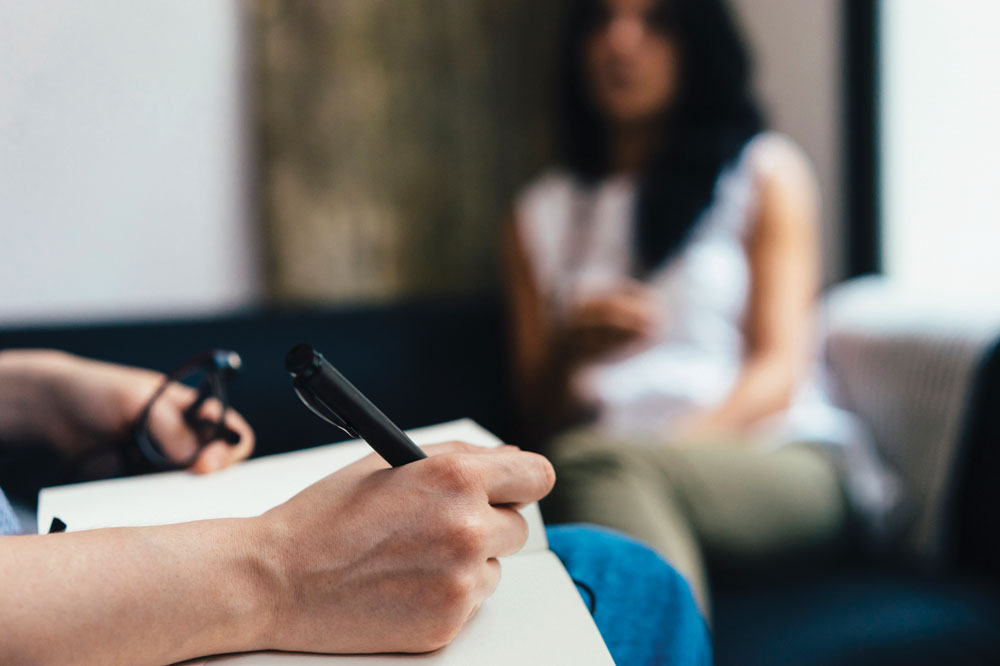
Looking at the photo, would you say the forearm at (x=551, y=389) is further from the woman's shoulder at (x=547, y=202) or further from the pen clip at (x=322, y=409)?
the pen clip at (x=322, y=409)

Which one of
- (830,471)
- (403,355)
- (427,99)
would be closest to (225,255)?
(403,355)

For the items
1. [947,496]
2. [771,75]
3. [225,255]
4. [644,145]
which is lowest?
[947,496]

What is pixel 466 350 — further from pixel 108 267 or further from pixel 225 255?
pixel 108 267

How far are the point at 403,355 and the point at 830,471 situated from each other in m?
0.64

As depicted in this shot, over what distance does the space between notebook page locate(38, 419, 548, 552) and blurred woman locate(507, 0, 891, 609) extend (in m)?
0.34

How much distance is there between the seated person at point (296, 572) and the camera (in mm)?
260

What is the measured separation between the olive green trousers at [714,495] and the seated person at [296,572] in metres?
0.37

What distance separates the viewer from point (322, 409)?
0.96 feet

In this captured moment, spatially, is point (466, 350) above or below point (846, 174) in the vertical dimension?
below

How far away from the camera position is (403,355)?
1199 millimetres

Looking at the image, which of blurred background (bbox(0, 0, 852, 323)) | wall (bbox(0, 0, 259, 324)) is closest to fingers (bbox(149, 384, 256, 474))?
wall (bbox(0, 0, 259, 324))

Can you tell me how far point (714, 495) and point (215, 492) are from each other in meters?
0.53

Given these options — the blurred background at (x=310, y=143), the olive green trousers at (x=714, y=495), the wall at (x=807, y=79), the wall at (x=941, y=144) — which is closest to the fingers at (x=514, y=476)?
the olive green trousers at (x=714, y=495)

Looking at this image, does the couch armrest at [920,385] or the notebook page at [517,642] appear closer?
the notebook page at [517,642]
